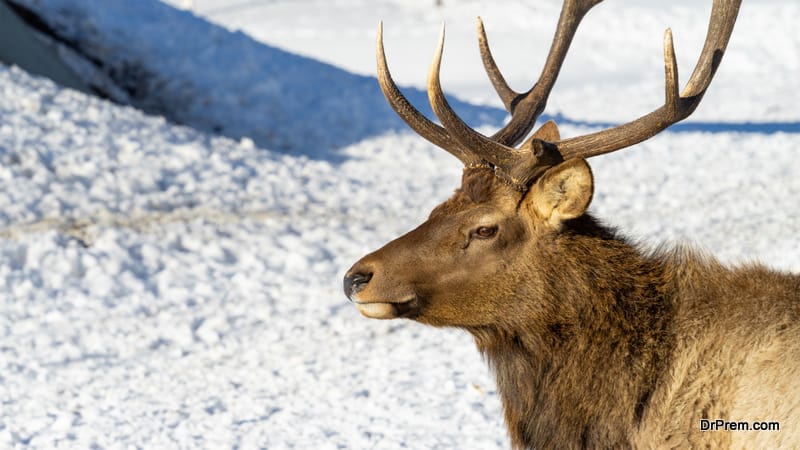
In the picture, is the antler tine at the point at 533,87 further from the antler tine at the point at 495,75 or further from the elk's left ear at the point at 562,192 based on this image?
the elk's left ear at the point at 562,192

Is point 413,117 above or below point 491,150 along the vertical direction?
above

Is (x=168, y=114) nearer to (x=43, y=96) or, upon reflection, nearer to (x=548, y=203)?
(x=43, y=96)

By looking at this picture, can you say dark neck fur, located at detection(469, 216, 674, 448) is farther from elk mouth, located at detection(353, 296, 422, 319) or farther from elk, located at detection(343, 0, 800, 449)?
elk mouth, located at detection(353, 296, 422, 319)

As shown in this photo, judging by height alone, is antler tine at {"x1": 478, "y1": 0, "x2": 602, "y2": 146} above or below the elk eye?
above

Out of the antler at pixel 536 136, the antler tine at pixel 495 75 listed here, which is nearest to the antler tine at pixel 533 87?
the antler tine at pixel 495 75

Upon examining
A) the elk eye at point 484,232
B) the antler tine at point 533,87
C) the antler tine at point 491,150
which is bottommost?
the elk eye at point 484,232

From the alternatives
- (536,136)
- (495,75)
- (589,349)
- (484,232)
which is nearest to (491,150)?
(484,232)

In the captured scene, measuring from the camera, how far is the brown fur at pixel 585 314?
4.01 m

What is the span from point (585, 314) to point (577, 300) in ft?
0.22

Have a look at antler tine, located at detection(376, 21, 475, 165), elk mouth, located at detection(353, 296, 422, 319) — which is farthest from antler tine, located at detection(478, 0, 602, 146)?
elk mouth, located at detection(353, 296, 422, 319)

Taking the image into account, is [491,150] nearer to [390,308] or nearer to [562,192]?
[562,192]

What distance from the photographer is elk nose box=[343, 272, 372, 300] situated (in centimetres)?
444

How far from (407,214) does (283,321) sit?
305 centimetres

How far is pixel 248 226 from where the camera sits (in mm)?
9656
